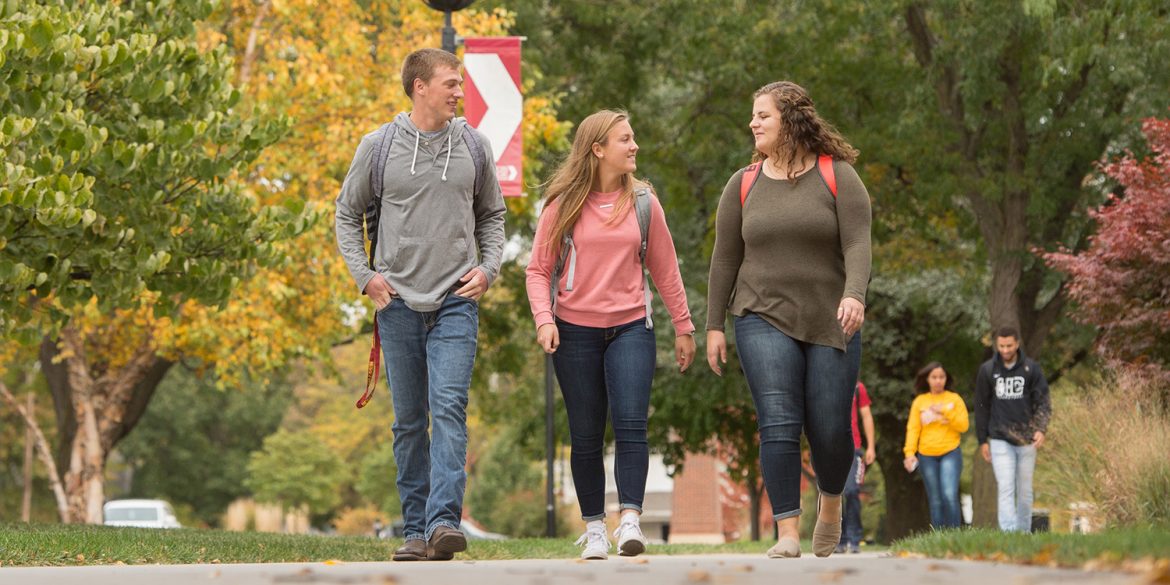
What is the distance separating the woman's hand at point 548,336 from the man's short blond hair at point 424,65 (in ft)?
4.10

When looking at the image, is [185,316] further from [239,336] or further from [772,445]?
[772,445]

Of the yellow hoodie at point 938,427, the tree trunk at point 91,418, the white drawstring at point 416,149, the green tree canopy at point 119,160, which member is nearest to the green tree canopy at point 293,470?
the tree trunk at point 91,418

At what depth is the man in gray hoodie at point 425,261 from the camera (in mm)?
7129

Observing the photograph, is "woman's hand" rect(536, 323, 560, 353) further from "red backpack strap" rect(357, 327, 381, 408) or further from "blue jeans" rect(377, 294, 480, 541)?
"red backpack strap" rect(357, 327, 381, 408)

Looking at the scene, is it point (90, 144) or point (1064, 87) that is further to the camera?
point (1064, 87)

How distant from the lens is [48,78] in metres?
12.2

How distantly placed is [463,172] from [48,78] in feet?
20.0

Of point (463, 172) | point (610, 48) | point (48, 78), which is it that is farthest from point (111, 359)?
point (463, 172)

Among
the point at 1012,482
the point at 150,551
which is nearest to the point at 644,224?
the point at 150,551

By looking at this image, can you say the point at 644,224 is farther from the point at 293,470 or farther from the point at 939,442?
the point at 293,470

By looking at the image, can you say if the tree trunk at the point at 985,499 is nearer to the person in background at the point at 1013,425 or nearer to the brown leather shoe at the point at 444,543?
the person in background at the point at 1013,425

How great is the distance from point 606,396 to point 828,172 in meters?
1.43

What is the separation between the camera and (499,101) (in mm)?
11297

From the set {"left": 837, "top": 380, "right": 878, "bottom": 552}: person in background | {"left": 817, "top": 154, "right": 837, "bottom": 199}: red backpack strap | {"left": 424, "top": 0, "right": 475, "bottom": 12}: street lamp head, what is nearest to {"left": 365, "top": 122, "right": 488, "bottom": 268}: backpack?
{"left": 817, "top": 154, "right": 837, "bottom": 199}: red backpack strap
